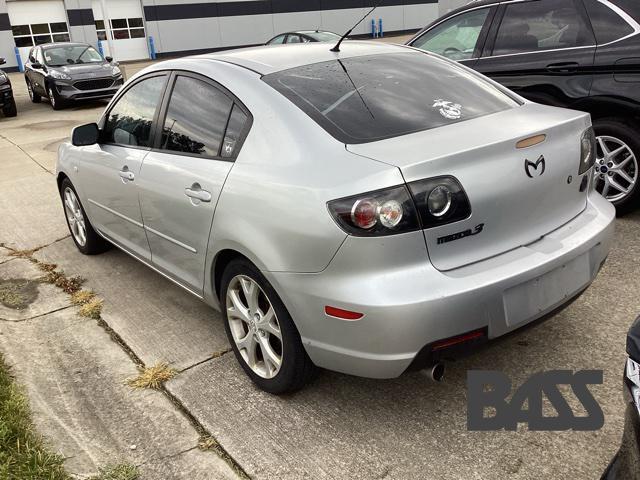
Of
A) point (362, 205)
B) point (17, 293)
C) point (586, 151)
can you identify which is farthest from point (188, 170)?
point (17, 293)

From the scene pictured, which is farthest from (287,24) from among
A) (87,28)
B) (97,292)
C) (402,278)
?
(402,278)

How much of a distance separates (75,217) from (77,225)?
70 millimetres

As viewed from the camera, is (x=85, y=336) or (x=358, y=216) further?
(x=85, y=336)

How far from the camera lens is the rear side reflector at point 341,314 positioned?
7.50 feet

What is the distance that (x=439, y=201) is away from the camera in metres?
2.29

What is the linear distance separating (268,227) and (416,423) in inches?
43.5

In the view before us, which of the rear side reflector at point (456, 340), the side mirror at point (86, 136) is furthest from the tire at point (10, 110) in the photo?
the rear side reflector at point (456, 340)

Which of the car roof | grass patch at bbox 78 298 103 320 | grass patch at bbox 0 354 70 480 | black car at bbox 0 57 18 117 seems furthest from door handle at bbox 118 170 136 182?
black car at bbox 0 57 18 117

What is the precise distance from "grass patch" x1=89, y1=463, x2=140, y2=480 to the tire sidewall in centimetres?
71

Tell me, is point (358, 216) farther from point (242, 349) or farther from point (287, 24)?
point (287, 24)

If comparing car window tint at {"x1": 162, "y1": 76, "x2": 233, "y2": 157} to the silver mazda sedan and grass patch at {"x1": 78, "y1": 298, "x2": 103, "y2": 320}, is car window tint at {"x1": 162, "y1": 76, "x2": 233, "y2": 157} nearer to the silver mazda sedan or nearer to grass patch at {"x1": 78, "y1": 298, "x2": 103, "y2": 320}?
the silver mazda sedan

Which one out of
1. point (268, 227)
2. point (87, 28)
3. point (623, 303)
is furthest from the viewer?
point (87, 28)

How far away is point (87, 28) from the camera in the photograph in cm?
2636

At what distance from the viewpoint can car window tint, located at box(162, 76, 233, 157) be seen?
3047mm
